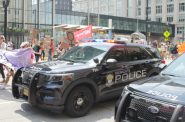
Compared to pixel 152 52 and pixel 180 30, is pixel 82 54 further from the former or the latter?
pixel 180 30

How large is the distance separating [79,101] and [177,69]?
243 centimetres

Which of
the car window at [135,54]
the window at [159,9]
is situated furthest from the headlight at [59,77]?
the window at [159,9]

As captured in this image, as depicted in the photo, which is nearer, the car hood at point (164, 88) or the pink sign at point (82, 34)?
the car hood at point (164, 88)

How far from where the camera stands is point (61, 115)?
7.52m

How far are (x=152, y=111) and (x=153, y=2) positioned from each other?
11888 cm

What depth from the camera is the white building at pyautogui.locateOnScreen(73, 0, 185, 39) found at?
110562 mm

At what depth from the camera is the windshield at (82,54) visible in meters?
8.16

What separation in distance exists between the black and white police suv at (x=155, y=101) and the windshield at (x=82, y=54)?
3058mm

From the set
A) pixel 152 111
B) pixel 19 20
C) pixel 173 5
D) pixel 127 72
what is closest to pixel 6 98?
pixel 127 72

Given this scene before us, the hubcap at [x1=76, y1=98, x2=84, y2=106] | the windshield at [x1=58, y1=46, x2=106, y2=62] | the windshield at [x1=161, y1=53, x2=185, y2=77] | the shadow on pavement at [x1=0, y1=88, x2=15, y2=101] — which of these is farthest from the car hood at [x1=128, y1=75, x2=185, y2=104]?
the shadow on pavement at [x1=0, y1=88, x2=15, y2=101]

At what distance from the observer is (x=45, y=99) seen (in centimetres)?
700

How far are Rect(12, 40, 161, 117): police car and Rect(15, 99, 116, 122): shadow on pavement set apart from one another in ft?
0.62

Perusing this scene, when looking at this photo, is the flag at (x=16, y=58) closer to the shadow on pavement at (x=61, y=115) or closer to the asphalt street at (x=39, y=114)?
the asphalt street at (x=39, y=114)

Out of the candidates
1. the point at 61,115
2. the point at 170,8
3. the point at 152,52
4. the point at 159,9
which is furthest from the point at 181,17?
the point at 61,115
